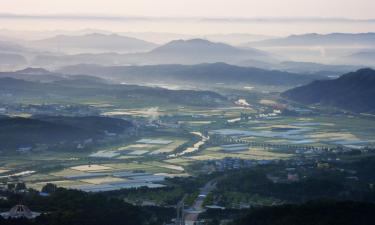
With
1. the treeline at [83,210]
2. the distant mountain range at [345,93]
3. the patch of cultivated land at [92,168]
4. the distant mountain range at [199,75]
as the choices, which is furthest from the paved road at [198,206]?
the distant mountain range at [199,75]

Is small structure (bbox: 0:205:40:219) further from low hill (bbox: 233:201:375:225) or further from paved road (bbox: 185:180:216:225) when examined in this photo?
low hill (bbox: 233:201:375:225)

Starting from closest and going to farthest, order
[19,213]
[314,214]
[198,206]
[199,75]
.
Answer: [19,213] < [314,214] < [198,206] < [199,75]

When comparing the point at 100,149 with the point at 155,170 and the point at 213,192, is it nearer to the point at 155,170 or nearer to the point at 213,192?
the point at 155,170

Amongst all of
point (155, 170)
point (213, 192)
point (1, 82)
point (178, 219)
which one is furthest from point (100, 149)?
point (1, 82)

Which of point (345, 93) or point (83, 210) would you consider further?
point (345, 93)

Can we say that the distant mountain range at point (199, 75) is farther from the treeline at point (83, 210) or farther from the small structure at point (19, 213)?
the small structure at point (19, 213)

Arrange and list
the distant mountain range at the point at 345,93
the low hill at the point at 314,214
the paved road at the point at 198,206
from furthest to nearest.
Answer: the distant mountain range at the point at 345,93 < the paved road at the point at 198,206 < the low hill at the point at 314,214

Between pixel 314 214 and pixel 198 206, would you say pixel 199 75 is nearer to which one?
pixel 198 206

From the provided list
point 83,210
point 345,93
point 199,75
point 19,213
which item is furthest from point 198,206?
point 199,75
